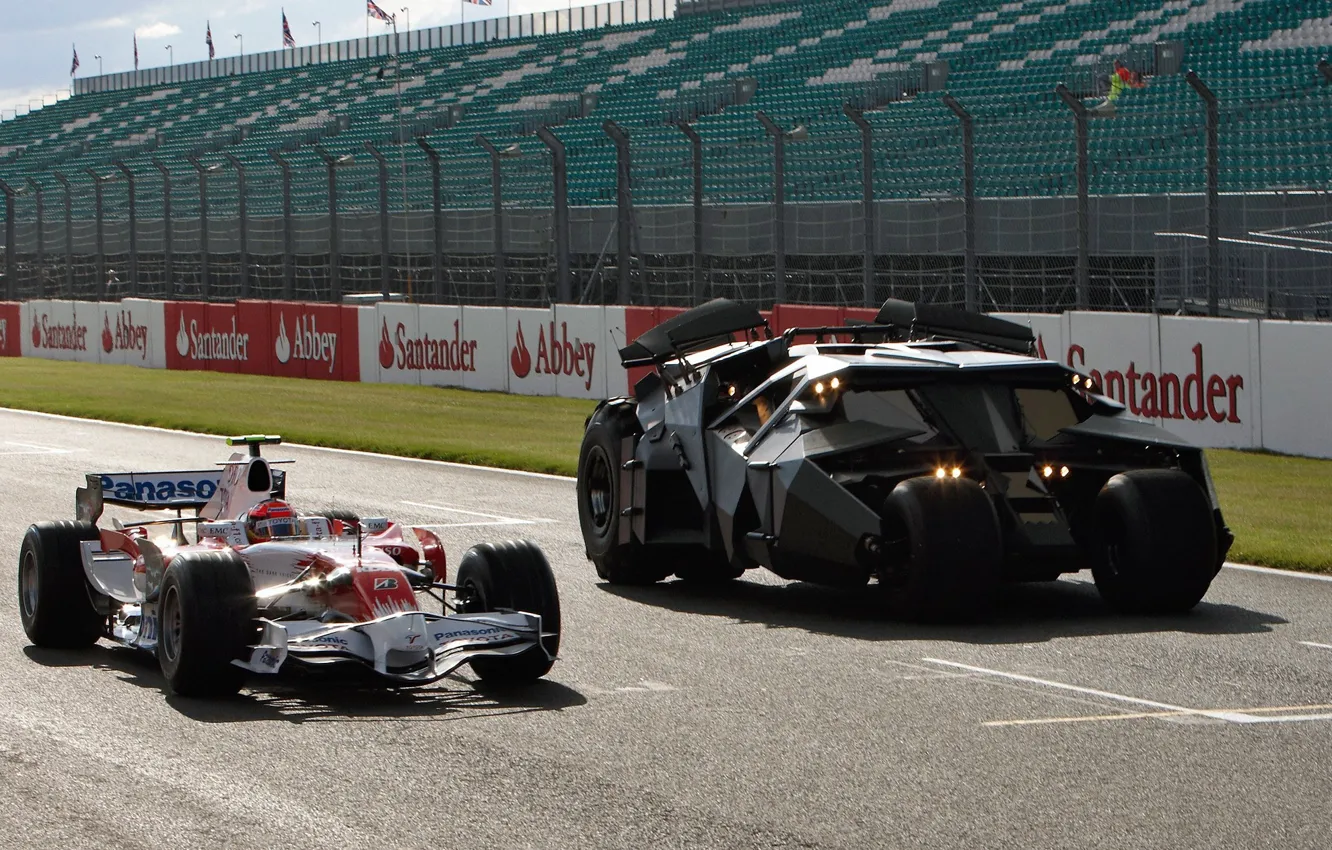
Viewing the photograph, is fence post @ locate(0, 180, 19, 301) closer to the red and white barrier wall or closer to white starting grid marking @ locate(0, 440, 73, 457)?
the red and white barrier wall

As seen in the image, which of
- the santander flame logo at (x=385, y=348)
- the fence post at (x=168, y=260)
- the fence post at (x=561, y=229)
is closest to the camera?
the fence post at (x=561, y=229)

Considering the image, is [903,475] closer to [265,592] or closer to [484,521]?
[265,592]

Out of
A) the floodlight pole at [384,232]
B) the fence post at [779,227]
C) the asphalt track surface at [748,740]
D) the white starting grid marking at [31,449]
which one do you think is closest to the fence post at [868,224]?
the fence post at [779,227]

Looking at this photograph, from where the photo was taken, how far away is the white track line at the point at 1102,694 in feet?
24.4

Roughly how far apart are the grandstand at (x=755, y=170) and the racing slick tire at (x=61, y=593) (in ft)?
40.4

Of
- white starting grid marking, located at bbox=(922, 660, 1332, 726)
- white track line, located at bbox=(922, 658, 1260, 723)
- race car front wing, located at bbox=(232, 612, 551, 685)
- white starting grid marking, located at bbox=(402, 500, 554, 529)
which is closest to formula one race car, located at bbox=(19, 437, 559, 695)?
race car front wing, located at bbox=(232, 612, 551, 685)

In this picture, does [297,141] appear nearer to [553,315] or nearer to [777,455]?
[553,315]

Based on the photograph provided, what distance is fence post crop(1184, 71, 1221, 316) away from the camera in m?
18.0

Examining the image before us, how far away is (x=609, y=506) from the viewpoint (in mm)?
11359

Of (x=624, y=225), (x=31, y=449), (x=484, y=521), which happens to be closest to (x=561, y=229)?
(x=624, y=225)

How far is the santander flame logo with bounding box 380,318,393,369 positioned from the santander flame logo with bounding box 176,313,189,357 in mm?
6904

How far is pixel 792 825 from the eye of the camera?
585 cm

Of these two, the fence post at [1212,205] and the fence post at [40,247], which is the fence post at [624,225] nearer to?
the fence post at [1212,205]

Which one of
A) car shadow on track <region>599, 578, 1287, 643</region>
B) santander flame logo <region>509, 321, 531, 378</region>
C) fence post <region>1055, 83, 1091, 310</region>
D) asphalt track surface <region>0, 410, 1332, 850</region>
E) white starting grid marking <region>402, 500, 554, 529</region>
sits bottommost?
car shadow on track <region>599, 578, 1287, 643</region>
